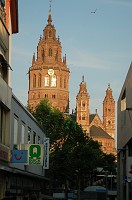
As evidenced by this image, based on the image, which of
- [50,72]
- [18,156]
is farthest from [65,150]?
[50,72]

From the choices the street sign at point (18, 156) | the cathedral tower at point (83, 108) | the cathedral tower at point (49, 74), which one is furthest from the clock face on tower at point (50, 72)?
the street sign at point (18, 156)

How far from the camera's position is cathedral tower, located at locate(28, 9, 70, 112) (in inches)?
7554

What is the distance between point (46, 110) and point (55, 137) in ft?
28.3

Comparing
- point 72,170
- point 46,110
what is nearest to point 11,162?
point 72,170

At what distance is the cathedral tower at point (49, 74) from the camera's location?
192 metres

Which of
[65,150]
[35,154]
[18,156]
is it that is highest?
[65,150]

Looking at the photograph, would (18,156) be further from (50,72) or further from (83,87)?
(83,87)

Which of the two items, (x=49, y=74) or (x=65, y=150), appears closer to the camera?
(x=65, y=150)

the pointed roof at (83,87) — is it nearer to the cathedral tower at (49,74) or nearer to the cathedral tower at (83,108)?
the cathedral tower at (83,108)

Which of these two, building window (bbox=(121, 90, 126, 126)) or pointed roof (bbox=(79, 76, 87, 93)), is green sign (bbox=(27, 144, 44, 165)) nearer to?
building window (bbox=(121, 90, 126, 126))

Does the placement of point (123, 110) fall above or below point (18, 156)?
above

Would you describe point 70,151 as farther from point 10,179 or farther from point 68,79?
point 68,79

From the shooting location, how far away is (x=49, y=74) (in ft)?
636

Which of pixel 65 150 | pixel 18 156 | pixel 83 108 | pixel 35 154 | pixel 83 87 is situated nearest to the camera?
pixel 18 156
